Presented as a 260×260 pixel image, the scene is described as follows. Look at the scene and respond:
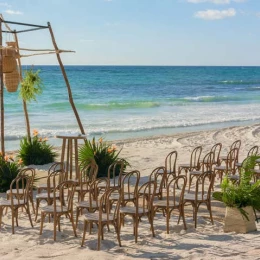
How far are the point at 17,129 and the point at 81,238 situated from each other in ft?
58.1

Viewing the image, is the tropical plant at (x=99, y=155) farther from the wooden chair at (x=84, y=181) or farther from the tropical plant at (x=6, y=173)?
the wooden chair at (x=84, y=181)

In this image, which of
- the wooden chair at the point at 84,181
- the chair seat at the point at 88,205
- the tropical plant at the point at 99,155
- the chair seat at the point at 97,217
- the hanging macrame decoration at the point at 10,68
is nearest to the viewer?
the chair seat at the point at 97,217

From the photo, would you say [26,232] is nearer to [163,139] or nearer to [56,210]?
[56,210]

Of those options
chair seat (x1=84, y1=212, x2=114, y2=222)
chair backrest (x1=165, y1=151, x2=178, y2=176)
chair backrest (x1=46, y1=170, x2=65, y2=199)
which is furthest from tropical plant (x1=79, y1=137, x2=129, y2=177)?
chair seat (x1=84, y1=212, x2=114, y2=222)

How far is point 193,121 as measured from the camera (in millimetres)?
27578

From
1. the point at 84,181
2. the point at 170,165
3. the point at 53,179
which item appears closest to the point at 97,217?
the point at 53,179

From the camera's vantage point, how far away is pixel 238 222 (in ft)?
26.2

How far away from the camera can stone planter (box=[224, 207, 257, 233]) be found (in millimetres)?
7957

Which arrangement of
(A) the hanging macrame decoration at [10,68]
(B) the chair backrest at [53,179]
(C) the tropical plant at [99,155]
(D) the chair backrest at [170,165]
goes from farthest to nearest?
1. (C) the tropical plant at [99,155]
2. (A) the hanging macrame decoration at [10,68]
3. (D) the chair backrest at [170,165]
4. (B) the chair backrest at [53,179]

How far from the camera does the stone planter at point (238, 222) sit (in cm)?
796

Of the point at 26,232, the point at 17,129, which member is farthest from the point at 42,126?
the point at 26,232

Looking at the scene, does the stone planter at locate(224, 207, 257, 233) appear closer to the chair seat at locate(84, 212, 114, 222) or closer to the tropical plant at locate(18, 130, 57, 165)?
the chair seat at locate(84, 212, 114, 222)

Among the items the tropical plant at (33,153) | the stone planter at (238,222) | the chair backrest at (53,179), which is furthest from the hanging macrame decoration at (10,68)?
the stone planter at (238,222)

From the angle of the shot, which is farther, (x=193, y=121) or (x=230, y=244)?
(x=193, y=121)
